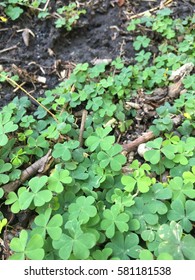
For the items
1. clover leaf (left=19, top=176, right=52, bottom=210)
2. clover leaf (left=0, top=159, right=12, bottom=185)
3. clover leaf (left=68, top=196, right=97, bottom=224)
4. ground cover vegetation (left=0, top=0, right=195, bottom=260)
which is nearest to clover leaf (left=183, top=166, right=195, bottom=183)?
ground cover vegetation (left=0, top=0, right=195, bottom=260)

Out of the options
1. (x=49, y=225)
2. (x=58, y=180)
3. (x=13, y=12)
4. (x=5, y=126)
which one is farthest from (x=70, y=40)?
(x=49, y=225)

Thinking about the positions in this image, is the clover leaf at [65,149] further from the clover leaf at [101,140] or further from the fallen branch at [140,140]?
the fallen branch at [140,140]

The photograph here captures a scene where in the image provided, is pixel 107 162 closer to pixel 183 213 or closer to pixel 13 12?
pixel 183 213

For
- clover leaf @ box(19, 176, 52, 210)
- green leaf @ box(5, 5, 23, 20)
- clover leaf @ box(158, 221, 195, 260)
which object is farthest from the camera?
green leaf @ box(5, 5, 23, 20)

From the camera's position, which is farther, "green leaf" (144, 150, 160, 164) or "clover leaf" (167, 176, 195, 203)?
"green leaf" (144, 150, 160, 164)

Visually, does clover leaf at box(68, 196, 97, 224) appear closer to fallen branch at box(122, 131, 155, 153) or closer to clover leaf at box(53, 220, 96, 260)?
clover leaf at box(53, 220, 96, 260)

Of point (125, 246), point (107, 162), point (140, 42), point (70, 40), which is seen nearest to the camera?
point (125, 246)
